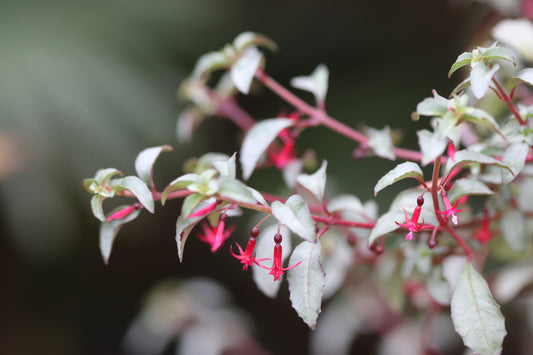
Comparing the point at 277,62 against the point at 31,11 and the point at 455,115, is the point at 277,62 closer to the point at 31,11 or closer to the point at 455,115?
the point at 31,11

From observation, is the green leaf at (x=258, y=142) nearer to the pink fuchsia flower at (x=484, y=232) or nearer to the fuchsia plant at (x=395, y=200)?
the fuchsia plant at (x=395, y=200)

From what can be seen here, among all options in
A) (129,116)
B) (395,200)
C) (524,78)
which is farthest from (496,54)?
(129,116)

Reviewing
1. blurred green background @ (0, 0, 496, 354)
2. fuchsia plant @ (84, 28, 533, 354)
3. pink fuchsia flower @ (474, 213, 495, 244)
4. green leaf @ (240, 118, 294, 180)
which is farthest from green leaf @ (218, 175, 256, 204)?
blurred green background @ (0, 0, 496, 354)

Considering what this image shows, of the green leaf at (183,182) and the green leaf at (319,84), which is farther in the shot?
the green leaf at (319,84)

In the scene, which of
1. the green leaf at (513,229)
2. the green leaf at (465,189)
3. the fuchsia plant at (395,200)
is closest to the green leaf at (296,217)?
the fuchsia plant at (395,200)

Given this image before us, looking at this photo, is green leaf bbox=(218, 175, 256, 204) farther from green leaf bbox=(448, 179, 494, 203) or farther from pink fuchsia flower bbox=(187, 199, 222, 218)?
green leaf bbox=(448, 179, 494, 203)

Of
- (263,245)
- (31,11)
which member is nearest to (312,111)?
(263,245)
